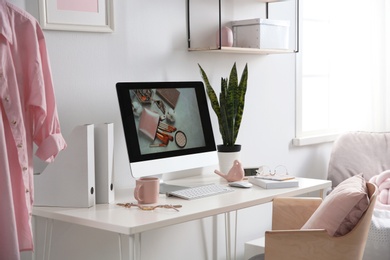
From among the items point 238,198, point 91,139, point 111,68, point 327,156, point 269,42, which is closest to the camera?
point 91,139

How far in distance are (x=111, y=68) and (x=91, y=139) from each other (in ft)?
1.71

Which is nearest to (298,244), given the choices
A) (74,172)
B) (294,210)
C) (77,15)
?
(294,210)

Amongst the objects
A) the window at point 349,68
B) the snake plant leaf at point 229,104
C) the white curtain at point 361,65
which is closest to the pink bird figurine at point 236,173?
the snake plant leaf at point 229,104

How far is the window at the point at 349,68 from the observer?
444 cm

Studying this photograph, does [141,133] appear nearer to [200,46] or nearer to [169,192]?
[169,192]

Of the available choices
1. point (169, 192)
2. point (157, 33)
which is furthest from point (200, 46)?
point (169, 192)

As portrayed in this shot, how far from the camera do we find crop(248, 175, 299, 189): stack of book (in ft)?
10.1

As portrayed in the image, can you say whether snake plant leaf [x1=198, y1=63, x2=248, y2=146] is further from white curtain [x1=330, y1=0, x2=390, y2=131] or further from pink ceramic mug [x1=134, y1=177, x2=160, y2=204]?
white curtain [x1=330, y1=0, x2=390, y2=131]

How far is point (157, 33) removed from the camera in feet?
10.6

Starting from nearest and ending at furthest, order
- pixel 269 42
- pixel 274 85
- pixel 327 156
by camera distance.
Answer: pixel 269 42 < pixel 274 85 < pixel 327 156

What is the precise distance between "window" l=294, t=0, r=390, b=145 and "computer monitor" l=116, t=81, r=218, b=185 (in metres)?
1.40

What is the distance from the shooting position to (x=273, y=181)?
3.12m

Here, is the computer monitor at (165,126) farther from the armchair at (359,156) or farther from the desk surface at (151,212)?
the armchair at (359,156)

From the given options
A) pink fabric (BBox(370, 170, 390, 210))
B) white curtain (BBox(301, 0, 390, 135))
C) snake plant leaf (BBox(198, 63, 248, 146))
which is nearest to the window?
white curtain (BBox(301, 0, 390, 135))
